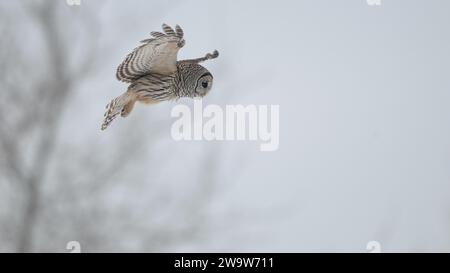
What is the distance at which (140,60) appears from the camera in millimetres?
2750

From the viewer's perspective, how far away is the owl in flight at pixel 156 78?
274 cm

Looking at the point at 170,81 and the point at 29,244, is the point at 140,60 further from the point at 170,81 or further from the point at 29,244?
the point at 29,244

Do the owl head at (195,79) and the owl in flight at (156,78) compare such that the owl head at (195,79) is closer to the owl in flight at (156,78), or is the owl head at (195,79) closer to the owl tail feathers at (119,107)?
the owl in flight at (156,78)

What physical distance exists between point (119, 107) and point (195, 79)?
16.5 inches

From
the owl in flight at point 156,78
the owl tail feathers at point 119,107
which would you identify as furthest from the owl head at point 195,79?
the owl tail feathers at point 119,107

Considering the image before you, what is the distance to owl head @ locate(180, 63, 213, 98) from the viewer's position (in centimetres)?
281

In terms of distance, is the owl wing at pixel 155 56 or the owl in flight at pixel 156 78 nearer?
the owl wing at pixel 155 56

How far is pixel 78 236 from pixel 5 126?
27.4 inches

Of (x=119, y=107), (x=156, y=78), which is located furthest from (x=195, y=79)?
(x=119, y=107)

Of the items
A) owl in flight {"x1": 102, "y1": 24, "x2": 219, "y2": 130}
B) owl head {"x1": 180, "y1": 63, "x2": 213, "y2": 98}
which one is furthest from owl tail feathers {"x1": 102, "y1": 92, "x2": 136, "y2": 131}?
owl head {"x1": 180, "y1": 63, "x2": 213, "y2": 98}
